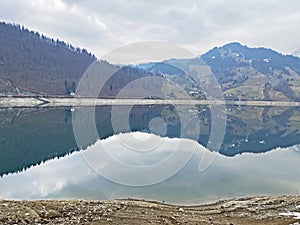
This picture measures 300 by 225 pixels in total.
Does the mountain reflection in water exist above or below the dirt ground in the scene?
below

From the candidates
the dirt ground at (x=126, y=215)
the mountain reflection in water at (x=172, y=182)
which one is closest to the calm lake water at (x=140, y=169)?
Result: the mountain reflection in water at (x=172, y=182)

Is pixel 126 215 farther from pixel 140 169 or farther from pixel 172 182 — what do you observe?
pixel 140 169

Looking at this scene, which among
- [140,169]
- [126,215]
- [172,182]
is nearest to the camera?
[126,215]

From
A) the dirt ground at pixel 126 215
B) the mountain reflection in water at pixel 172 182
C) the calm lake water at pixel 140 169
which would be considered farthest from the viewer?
the calm lake water at pixel 140 169

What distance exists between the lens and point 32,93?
166375 mm

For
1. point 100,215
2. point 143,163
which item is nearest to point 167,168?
point 143,163

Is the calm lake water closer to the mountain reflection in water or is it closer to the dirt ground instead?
Result: the mountain reflection in water

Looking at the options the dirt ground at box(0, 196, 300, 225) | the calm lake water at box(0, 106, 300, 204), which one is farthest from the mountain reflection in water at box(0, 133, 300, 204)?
the dirt ground at box(0, 196, 300, 225)

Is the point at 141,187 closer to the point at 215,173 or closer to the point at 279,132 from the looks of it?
the point at 215,173

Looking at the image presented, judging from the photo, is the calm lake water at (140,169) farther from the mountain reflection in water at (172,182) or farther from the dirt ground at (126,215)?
the dirt ground at (126,215)

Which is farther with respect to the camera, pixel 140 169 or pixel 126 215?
pixel 140 169

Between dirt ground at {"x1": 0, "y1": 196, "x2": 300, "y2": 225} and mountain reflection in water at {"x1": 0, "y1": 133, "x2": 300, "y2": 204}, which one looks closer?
dirt ground at {"x1": 0, "y1": 196, "x2": 300, "y2": 225}

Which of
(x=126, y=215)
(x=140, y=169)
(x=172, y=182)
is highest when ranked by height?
(x=126, y=215)

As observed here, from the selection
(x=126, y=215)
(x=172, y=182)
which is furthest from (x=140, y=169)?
(x=126, y=215)
